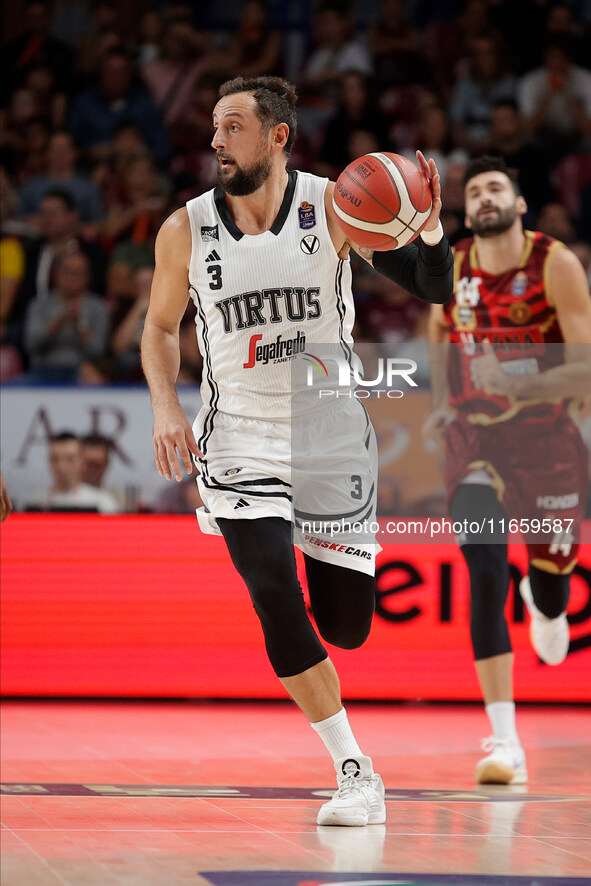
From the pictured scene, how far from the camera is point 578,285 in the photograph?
504cm

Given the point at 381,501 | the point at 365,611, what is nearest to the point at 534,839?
the point at 365,611

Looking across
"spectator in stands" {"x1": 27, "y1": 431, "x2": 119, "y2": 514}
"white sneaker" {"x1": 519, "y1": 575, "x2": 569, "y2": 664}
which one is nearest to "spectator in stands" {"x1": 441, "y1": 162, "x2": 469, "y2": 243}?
"spectator in stands" {"x1": 27, "y1": 431, "x2": 119, "y2": 514}

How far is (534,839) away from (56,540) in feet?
13.1

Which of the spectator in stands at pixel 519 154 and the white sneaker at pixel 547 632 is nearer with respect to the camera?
the white sneaker at pixel 547 632

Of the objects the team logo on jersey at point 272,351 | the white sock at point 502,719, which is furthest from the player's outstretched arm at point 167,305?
the white sock at point 502,719

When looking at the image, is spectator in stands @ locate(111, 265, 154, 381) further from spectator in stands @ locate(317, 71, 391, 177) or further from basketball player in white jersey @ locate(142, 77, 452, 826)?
basketball player in white jersey @ locate(142, 77, 452, 826)

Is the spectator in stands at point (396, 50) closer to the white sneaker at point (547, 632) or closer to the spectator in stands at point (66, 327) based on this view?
the spectator in stands at point (66, 327)

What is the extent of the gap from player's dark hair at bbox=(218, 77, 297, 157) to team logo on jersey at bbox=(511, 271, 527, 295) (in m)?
1.49

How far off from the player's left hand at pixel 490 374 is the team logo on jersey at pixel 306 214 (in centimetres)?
135

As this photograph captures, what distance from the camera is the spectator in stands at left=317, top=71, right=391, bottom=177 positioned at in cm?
1055

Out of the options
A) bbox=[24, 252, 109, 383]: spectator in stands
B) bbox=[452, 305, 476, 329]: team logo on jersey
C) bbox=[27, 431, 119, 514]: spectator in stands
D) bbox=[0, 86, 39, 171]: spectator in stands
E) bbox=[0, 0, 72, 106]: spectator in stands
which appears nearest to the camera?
bbox=[452, 305, 476, 329]: team logo on jersey

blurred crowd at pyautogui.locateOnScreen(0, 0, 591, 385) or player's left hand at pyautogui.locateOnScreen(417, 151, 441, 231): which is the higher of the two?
blurred crowd at pyautogui.locateOnScreen(0, 0, 591, 385)

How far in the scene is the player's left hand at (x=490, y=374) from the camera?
5.14 metres

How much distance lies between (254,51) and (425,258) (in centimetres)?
856
